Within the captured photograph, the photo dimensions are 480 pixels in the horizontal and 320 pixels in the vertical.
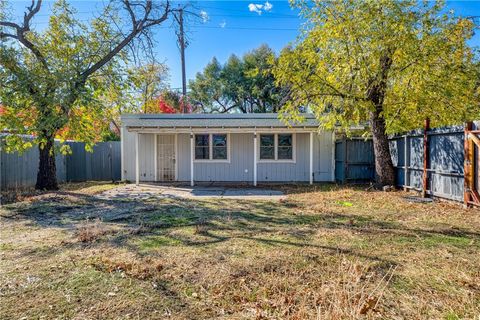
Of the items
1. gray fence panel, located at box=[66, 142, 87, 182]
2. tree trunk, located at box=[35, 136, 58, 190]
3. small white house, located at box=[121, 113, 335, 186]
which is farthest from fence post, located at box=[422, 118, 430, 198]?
gray fence panel, located at box=[66, 142, 87, 182]

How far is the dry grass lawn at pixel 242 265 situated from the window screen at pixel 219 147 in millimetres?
6630

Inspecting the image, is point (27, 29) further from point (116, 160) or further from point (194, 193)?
point (194, 193)

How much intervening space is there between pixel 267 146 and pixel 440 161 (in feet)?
22.3

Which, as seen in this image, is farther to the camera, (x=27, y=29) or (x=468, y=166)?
(x=27, y=29)

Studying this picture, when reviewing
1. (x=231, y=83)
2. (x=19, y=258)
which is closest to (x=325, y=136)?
(x=19, y=258)

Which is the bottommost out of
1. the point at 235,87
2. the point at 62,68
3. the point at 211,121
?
the point at 211,121

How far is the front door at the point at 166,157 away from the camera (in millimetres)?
13391

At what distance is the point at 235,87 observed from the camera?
26.8m

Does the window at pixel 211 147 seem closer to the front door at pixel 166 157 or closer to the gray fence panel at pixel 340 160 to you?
the front door at pixel 166 157

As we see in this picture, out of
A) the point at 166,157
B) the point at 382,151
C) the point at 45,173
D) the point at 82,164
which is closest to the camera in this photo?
the point at 382,151

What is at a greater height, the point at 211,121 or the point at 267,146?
the point at 211,121

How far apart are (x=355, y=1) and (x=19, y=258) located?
32.5 ft

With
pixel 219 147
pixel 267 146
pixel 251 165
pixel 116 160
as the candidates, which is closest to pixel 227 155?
pixel 219 147

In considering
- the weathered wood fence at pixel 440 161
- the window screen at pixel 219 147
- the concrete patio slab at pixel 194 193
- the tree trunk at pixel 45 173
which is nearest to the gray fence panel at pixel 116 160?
the tree trunk at pixel 45 173
